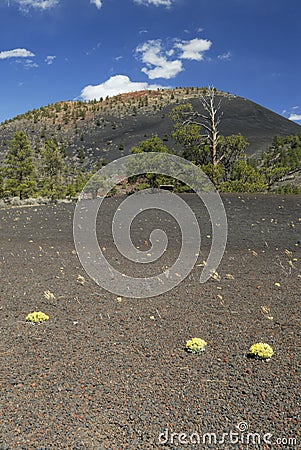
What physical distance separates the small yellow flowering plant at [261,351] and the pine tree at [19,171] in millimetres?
16012

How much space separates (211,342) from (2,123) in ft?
145

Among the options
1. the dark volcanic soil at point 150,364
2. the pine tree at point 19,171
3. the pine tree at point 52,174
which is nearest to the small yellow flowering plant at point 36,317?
the dark volcanic soil at point 150,364

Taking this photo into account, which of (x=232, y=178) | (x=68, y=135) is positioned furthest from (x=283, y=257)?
(x=68, y=135)

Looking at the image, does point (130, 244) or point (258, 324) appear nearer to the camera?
point (258, 324)

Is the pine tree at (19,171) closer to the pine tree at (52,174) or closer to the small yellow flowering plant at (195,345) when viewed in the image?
the pine tree at (52,174)

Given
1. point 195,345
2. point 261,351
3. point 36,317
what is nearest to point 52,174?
point 36,317

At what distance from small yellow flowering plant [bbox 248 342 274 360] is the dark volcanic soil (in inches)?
1.9

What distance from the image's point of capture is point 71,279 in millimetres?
4895

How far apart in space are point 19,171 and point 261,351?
1669 centimetres

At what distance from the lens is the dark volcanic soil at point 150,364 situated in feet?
6.80

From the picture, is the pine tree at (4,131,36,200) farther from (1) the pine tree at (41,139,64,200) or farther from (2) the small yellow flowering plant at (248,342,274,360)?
(2) the small yellow flowering plant at (248,342,274,360)

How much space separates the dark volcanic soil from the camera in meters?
2.07

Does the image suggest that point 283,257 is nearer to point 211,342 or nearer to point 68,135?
point 211,342

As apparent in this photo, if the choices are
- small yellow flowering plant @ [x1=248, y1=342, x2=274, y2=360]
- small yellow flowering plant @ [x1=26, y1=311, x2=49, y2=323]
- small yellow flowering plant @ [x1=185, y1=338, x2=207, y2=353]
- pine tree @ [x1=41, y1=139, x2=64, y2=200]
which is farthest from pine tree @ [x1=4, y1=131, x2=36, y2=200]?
small yellow flowering plant @ [x1=248, y1=342, x2=274, y2=360]
